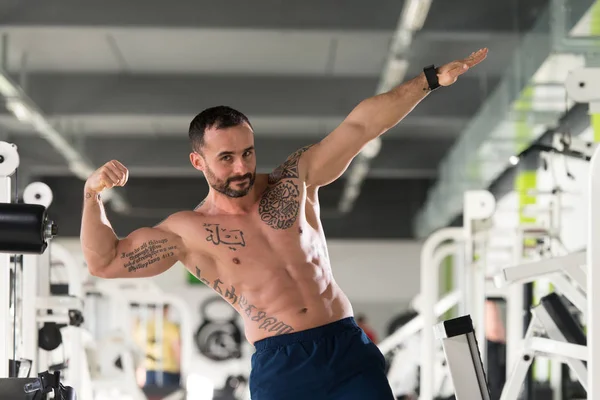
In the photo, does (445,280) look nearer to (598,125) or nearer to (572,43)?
(598,125)

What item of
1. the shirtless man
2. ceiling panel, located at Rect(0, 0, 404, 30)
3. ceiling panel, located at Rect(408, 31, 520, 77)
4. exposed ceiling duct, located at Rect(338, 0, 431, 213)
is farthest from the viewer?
ceiling panel, located at Rect(408, 31, 520, 77)

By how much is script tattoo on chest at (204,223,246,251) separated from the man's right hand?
38cm

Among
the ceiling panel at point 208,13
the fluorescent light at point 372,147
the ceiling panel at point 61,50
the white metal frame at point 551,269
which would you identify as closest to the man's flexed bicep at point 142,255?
the white metal frame at point 551,269

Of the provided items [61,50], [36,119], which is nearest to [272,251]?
[61,50]

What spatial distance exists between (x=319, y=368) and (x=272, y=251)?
0.41 meters

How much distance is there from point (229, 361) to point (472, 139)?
679cm

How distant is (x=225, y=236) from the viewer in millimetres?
3174

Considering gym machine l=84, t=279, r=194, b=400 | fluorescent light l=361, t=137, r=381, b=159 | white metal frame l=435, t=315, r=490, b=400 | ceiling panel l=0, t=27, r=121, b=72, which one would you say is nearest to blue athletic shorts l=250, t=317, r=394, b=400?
white metal frame l=435, t=315, r=490, b=400

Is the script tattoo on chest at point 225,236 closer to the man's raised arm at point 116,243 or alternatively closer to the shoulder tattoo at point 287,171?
the man's raised arm at point 116,243

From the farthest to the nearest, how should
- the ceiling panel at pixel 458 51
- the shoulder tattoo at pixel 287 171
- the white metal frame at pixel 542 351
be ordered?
the ceiling panel at pixel 458 51
the white metal frame at pixel 542 351
the shoulder tattoo at pixel 287 171

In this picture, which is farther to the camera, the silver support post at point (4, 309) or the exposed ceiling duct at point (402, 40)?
the exposed ceiling duct at point (402, 40)

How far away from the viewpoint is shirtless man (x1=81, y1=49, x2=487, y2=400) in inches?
118

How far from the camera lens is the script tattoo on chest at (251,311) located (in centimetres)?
308

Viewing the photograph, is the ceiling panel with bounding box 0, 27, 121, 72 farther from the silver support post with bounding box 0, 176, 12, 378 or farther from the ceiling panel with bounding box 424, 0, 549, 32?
the silver support post with bounding box 0, 176, 12, 378
